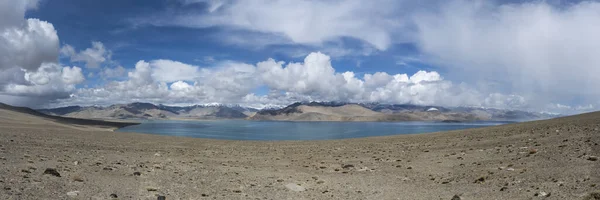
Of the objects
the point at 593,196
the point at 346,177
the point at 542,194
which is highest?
the point at 593,196

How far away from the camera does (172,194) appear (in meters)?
11.1

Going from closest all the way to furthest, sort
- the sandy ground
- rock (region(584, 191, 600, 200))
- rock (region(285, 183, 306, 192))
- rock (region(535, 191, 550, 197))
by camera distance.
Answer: rock (region(584, 191, 600, 200)), rock (region(535, 191, 550, 197)), the sandy ground, rock (region(285, 183, 306, 192))

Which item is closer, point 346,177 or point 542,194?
point 542,194

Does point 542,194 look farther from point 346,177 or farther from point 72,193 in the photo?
point 72,193

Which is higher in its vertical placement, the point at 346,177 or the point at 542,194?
the point at 542,194

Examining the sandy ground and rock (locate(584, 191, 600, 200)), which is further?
the sandy ground

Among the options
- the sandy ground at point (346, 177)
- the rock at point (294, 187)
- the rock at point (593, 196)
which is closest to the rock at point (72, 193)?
the sandy ground at point (346, 177)

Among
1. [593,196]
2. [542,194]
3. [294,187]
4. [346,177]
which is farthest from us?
[346,177]

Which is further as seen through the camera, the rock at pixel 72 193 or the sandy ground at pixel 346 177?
the sandy ground at pixel 346 177

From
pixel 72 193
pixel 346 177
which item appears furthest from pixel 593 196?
pixel 72 193

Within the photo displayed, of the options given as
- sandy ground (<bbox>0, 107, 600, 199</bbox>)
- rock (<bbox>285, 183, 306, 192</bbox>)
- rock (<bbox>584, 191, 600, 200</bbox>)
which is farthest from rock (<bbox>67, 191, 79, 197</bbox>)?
rock (<bbox>584, 191, 600, 200</bbox>)

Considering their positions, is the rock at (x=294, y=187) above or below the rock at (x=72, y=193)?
below

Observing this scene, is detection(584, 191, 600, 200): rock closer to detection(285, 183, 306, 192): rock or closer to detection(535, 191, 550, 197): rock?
detection(535, 191, 550, 197): rock

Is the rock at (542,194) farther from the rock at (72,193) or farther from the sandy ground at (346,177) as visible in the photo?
the rock at (72,193)
